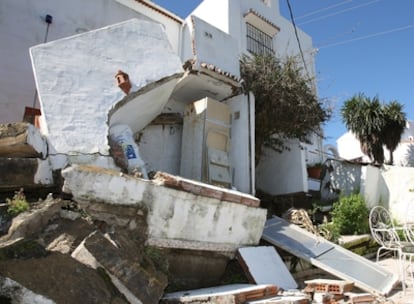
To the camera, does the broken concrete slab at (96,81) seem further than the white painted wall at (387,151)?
No

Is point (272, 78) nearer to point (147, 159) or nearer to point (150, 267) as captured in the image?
point (147, 159)

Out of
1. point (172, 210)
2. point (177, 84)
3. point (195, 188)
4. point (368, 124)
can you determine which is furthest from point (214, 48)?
point (368, 124)

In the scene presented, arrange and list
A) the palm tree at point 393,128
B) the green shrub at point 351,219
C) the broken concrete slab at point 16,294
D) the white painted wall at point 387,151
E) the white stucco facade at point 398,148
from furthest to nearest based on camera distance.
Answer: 1. the white stucco facade at point 398,148
2. the white painted wall at point 387,151
3. the palm tree at point 393,128
4. the green shrub at point 351,219
5. the broken concrete slab at point 16,294

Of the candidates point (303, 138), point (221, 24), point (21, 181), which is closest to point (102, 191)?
point (21, 181)

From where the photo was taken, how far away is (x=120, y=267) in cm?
313

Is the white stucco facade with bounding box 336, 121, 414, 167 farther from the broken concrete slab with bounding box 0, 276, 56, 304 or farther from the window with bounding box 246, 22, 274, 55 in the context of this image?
the broken concrete slab with bounding box 0, 276, 56, 304

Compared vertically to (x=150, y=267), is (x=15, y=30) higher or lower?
higher

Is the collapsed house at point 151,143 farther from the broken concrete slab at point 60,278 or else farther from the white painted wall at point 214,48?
the broken concrete slab at point 60,278

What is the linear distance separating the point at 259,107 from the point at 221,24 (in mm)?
5221

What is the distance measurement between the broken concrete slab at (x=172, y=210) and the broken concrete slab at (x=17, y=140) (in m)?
0.81

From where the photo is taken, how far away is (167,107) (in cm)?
844

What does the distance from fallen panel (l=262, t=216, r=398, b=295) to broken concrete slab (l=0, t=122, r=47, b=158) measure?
427 centimetres

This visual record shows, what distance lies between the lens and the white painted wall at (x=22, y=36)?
7.96 meters

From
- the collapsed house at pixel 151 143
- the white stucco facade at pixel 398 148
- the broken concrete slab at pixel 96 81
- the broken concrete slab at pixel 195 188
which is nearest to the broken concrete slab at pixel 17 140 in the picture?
the collapsed house at pixel 151 143
